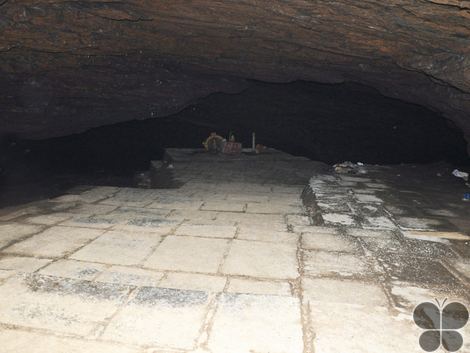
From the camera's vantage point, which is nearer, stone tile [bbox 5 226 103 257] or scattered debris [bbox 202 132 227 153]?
stone tile [bbox 5 226 103 257]

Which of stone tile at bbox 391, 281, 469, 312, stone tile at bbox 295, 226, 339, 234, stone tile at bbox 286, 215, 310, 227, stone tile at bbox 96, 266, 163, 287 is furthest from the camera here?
stone tile at bbox 286, 215, 310, 227

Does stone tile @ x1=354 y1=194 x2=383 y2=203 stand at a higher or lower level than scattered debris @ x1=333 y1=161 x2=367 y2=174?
higher

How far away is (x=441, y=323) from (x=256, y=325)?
1.29 m

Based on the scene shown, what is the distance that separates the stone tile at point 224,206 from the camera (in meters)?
5.10

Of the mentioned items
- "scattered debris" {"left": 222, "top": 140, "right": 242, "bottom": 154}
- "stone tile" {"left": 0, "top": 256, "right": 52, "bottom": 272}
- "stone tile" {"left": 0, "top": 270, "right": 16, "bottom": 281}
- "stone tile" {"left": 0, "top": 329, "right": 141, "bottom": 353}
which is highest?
"stone tile" {"left": 0, "top": 329, "right": 141, "bottom": 353}

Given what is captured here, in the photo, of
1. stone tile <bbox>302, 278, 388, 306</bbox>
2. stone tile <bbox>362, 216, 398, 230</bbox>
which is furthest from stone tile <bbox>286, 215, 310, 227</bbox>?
stone tile <bbox>302, 278, 388, 306</bbox>

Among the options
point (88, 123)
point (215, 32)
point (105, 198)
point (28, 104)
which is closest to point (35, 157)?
point (88, 123)

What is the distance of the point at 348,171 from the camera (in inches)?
299

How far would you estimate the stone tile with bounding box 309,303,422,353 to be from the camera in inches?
84.7

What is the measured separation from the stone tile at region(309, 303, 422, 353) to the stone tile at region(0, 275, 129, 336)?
148 cm

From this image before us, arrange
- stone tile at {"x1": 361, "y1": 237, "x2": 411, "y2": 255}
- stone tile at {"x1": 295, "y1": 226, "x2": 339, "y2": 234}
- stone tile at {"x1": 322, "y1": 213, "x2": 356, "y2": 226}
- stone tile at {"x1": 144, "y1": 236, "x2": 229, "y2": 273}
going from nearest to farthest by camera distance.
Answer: stone tile at {"x1": 144, "y1": 236, "x2": 229, "y2": 273} < stone tile at {"x1": 361, "y1": 237, "x2": 411, "y2": 255} < stone tile at {"x1": 295, "y1": 226, "x2": 339, "y2": 234} < stone tile at {"x1": 322, "y1": 213, "x2": 356, "y2": 226}

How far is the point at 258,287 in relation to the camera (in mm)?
2863

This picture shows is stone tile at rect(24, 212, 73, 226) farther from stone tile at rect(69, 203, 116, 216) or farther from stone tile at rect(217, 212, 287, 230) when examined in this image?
stone tile at rect(217, 212, 287, 230)

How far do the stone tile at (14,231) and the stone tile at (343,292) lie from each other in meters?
3.06
